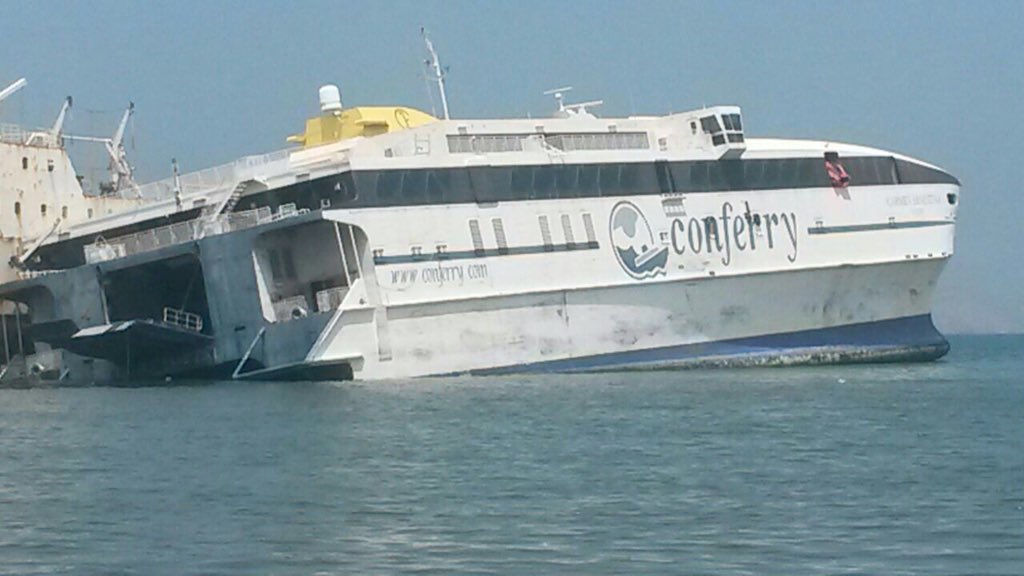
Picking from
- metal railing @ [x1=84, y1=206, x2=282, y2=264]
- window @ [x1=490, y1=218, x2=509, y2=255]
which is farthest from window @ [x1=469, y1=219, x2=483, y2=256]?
metal railing @ [x1=84, y1=206, x2=282, y2=264]

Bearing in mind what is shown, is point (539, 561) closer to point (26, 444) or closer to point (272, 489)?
point (272, 489)

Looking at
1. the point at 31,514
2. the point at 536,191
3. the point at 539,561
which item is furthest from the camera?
the point at 536,191

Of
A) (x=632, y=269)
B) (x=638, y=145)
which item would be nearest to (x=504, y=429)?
(x=632, y=269)

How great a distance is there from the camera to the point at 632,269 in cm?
4131

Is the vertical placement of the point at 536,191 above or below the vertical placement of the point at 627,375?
above

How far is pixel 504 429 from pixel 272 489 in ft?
23.3

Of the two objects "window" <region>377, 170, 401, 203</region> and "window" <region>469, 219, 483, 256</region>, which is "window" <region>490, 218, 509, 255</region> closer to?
"window" <region>469, 219, 483, 256</region>

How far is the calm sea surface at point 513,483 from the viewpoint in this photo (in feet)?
53.4

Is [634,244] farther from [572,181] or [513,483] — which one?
[513,483]

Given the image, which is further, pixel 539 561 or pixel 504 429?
pixel 504 429

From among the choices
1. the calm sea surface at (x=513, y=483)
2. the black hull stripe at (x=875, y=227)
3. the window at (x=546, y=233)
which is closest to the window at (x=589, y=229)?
the window at (x=546, y=233)

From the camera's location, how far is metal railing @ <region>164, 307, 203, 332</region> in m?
39.7

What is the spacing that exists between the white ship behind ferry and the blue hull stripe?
0.06m

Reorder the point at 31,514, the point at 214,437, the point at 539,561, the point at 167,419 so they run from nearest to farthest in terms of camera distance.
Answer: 1. the point at 539,561
2. the point at 31,514
3. the point at 214,437
4. the point at 167,419
